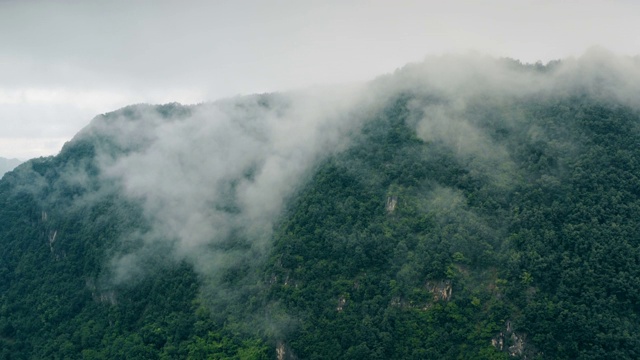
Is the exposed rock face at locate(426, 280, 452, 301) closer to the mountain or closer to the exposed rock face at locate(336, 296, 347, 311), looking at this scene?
the mountain

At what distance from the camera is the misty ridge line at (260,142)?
101312mm

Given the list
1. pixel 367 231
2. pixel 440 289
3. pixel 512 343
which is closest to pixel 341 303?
pixel 367 231

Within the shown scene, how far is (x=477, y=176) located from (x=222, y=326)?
53.8 meters

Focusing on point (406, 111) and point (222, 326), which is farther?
point (406, 111)

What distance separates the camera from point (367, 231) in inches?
3536

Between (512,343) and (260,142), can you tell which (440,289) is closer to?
(512,343)

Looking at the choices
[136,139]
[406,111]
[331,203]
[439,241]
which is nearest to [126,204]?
[136,139]

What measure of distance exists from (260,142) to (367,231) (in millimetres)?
52682

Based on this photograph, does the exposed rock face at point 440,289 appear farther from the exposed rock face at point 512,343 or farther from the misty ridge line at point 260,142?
the misty ridge line at point 260,142

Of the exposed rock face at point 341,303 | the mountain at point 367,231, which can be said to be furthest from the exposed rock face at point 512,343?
the exposed rock face at point 341,303

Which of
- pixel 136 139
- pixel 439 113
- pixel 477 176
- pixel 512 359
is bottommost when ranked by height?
pixel 512 359

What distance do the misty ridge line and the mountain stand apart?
508 millimetres

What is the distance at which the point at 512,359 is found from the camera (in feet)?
235

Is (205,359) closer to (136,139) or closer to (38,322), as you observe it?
(38,322)
